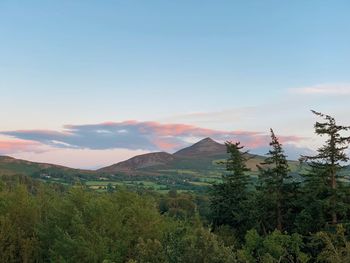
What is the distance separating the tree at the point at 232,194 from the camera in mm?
63781

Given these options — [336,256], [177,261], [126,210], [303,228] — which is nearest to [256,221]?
[303,228]

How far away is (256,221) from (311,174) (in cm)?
1069

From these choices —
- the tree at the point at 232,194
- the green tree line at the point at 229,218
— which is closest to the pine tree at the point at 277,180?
the green tree line at the point at 229,218

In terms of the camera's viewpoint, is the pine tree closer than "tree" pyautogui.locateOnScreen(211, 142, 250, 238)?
Yes

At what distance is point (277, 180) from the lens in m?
56.1

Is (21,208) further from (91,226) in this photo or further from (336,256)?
(336,256)

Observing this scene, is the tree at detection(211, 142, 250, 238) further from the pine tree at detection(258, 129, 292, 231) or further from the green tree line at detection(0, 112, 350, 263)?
the pine tree at detection(258, 129, 292, 231)

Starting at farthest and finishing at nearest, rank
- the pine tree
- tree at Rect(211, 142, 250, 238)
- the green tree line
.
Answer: tree at Rect(211, 142, 250, 238), the pine tree, the green tree line

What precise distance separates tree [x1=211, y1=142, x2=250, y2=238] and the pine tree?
6.36 metres

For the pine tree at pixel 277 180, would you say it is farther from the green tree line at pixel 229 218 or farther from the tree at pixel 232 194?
the tree at pixel 232 194

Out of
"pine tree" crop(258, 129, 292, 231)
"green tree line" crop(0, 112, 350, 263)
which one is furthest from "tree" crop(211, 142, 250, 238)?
"pine tree" crop(258, 129, 292, 231)

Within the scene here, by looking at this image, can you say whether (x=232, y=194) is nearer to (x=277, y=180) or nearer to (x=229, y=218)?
(x=229, y=218)

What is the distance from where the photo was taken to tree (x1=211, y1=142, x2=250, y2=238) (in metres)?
63.8

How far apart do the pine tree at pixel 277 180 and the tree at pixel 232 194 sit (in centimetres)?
636
